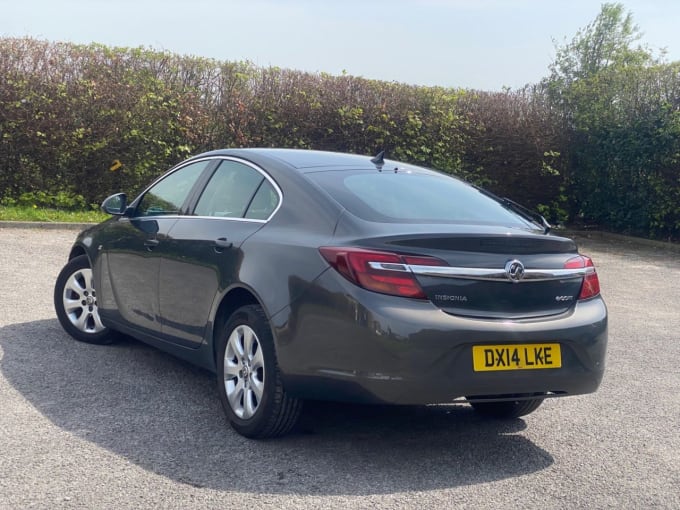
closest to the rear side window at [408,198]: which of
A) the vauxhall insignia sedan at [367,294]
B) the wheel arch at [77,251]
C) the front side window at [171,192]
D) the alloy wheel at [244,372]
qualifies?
the vauxhall insignia sedan at [367,294]

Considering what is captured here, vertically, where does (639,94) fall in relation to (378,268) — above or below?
above

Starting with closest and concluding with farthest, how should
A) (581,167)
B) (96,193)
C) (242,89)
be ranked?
(96,193) → (242,89) → (581,167)

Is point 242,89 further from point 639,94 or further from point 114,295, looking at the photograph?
point 114,295

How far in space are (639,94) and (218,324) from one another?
14562 millimetres

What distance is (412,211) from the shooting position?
4.91 m

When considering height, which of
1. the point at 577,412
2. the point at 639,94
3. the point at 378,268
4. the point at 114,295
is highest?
the point at 639,94

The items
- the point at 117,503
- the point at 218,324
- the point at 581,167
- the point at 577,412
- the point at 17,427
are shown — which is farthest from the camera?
the point at 581,167

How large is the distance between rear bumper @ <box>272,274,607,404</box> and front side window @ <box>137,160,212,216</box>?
69.0 inches

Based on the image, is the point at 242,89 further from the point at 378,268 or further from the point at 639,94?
the point at 378,268

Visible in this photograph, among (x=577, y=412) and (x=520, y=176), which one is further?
(x=520, y=176)

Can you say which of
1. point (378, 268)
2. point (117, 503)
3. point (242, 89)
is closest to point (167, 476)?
point (117, 503)

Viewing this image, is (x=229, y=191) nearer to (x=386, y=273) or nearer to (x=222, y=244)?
(x=222, y=244)

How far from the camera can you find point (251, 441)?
4766 mm

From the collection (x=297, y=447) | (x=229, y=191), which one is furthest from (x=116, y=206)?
(x=297, y=447)
